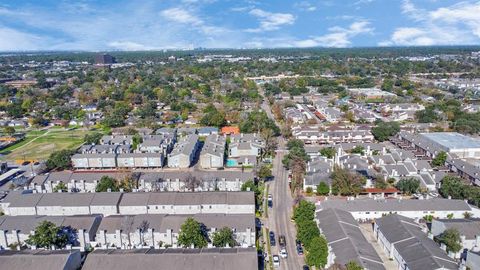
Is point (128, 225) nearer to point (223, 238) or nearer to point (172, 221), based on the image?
point (172, 221)

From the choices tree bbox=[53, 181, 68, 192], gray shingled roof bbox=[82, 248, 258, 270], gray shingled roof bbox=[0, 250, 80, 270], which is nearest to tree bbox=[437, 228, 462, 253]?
gray shingled roof bbox=[82, 248, 258, 270]

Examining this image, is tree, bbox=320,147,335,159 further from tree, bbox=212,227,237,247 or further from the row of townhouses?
tree, bbox=212,227,237,247

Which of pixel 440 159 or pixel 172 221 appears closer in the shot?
pixel 172 221

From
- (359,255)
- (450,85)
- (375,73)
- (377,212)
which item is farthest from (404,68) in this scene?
(359,255)

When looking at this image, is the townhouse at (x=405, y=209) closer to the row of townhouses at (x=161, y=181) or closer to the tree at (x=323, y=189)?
the tree at (x=323, y=189)

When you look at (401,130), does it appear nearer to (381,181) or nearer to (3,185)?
(381,181)

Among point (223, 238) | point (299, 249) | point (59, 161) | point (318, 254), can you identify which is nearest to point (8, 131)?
point (59, 161)
